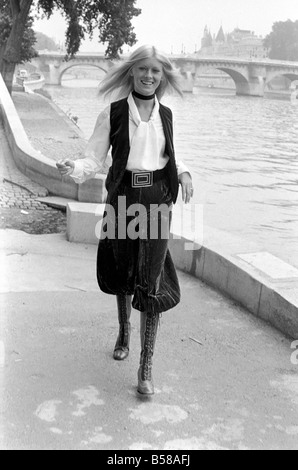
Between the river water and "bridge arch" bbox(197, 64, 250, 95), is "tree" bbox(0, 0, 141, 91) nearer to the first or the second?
the river water

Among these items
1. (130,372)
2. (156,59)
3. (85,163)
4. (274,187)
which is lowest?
(274,187)

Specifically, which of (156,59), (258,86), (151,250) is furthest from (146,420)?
(258,86)

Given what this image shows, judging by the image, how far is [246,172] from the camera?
15.7 meters

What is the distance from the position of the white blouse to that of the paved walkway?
2.88 ft

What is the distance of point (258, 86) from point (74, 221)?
5750 cm

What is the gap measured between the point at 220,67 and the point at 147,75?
202ft

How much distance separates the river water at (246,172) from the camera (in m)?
9.93

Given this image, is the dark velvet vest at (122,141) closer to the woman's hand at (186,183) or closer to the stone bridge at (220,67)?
the woman's hand at (186,183)

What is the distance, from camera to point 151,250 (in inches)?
110

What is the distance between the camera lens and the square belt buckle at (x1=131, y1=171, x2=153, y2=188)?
2754 mm

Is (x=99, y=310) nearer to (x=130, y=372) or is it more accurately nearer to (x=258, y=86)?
(x=130, y=372)

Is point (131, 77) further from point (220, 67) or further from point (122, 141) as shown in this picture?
point (220, 67)

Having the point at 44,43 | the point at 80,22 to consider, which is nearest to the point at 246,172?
the point at 80,22

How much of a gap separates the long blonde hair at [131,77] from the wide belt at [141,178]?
0.37 meters
